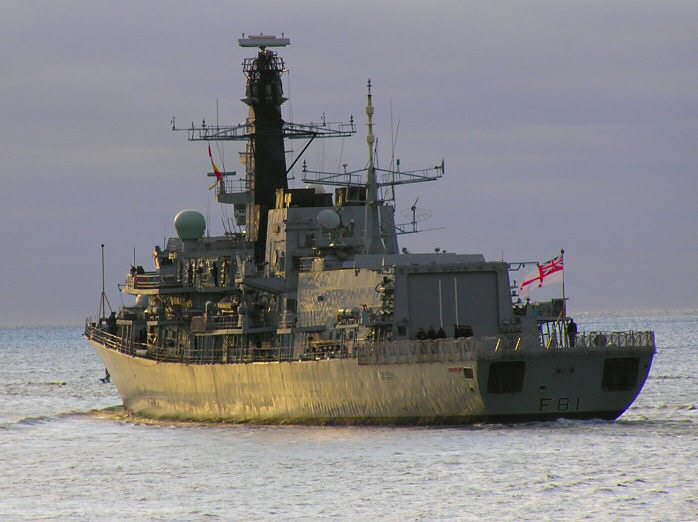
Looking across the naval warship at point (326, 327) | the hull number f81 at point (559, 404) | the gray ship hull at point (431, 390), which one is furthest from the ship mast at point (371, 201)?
the hull number f81 at point (559, 404)

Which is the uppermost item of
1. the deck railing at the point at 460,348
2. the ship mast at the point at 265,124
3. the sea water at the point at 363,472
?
the ship mast at the point at 265,124

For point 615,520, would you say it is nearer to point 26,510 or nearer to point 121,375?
point 26,510

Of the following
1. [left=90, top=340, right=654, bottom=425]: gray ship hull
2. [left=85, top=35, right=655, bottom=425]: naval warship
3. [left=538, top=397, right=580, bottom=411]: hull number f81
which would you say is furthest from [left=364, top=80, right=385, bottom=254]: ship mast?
[left=538, top=397, right=580, bottom=411]: hull number f81

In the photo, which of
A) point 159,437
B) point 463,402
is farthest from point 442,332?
point 159,437

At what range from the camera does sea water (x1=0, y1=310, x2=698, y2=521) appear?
37000 mm

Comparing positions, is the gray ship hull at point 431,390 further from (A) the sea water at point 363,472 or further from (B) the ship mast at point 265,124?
(B) the ship mast at point 265,124

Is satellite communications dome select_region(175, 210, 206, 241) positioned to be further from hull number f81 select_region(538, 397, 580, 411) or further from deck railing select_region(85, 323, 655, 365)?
hull number f81 select_region(538, 397, 580, 411)

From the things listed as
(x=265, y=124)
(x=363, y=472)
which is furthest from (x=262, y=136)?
(x=363, y=472)

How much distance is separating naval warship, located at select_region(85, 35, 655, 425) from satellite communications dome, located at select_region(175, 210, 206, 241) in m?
0.05

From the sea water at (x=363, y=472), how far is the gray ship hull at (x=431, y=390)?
2.04 ft

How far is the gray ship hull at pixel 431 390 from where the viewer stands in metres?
47.5

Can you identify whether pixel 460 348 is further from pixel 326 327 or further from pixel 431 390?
pixel 326 327

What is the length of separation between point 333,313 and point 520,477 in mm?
15962

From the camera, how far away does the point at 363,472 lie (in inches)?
1628
